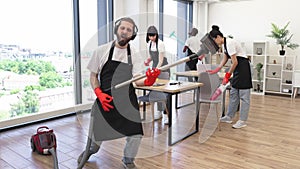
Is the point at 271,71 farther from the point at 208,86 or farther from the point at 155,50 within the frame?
the point at 155,50

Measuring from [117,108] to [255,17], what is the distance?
5168mm

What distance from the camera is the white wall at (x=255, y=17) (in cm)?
581

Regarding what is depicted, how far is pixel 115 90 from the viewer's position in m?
2.08

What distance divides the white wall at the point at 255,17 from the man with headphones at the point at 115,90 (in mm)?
4782

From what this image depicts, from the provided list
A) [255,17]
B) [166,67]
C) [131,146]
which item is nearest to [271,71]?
[255,17]

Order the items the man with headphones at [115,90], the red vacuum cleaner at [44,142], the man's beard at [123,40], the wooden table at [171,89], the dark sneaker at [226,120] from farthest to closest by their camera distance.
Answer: the dark sneaker at [226,120] → the wooden table at [171,89] → the red vacuum cleaner at [44,142] → the man with headphones at [115,90] → the man's beard at [123,40]

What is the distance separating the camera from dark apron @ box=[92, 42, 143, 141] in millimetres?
2080

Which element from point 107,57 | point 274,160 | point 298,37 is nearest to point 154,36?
point 107,57

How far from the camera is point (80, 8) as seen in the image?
14.1 feet

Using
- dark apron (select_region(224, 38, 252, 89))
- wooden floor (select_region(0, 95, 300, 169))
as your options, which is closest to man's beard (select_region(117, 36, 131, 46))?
wooden floor (select_region(0, 95, 300, 169))

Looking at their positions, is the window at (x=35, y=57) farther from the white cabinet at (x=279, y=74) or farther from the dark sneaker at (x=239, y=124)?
the white cabinet at (x=279, y=74)

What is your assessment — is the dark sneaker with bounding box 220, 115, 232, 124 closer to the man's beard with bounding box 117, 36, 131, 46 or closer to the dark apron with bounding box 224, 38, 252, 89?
the dark apron with bounding box 224, 38, 252, 89

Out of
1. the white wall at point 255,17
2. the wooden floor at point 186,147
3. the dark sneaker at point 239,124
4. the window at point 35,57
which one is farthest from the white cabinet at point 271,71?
the window at point 35,57

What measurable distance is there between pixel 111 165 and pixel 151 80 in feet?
3.32
